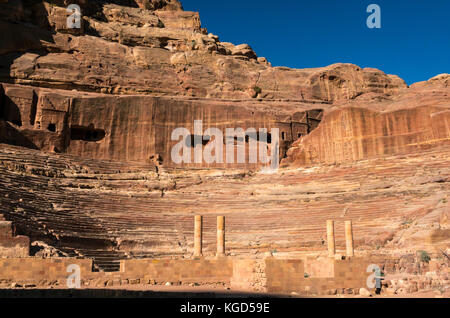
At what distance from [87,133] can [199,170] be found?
25.3 feet

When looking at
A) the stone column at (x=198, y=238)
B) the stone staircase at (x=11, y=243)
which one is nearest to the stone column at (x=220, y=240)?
the stone column at (x=198, y=238)

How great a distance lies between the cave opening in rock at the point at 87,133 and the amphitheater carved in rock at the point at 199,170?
0.09 metres

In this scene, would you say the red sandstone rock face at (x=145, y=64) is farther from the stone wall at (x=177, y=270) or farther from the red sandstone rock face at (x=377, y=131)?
the stone wall at (x=177, y=270)

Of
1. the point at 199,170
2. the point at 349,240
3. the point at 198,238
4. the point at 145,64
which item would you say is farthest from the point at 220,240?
the point at 145,64

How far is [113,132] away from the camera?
3138cm

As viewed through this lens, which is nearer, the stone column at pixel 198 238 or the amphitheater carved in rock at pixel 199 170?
the amphitheater carved in rock at pixel 199 170

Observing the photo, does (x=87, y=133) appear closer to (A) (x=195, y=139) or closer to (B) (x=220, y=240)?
(A) (x=195, y=139)

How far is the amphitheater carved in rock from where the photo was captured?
16766 mm

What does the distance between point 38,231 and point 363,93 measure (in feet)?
98.9

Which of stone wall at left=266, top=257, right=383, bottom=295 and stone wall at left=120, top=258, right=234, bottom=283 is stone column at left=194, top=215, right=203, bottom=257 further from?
stone wall at left=266, top=257, right=383, bottom=295

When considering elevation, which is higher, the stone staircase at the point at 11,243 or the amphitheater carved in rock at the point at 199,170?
the amphitheater carved in rock at the point at 199,170

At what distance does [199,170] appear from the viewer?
3095 centimetres

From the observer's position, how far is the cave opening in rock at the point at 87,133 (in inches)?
1234

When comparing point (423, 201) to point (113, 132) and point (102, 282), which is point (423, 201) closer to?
point (102, 282)
